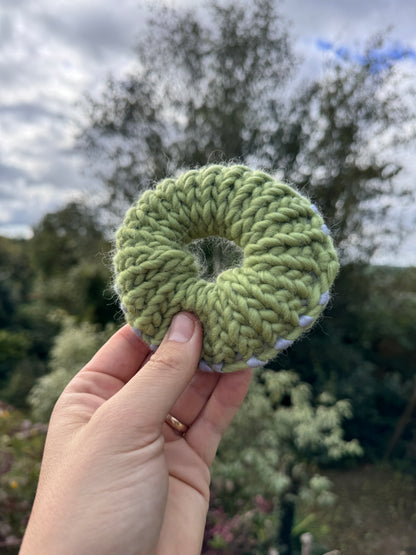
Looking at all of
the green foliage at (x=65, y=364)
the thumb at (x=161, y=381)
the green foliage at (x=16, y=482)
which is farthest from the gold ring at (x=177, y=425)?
the green foliage at (x=65, y=364)

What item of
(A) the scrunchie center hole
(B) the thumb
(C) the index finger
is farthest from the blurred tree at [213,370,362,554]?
(B) the thumb

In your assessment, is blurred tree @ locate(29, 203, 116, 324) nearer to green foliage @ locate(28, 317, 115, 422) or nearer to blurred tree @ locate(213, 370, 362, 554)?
green foliage @ locate(28, 317, 115, 422)

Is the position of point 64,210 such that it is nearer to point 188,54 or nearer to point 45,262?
point 45,262

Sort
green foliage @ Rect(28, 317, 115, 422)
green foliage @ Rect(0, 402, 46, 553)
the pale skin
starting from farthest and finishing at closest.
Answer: green foliage @ Rect(28, 317, 115, 422) < green foliage @ Rect(0, 402, 46, 553) < the pale skin

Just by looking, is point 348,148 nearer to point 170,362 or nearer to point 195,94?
point 195,94

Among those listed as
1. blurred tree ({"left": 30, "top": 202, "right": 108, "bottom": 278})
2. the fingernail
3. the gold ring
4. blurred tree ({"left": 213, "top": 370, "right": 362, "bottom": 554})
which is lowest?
blurred tree ({"left": 213, "top": 370, "right": 362, "bottom": 554})

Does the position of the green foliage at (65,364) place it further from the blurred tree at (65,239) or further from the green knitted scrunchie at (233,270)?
the green knitted scrunchie at (233,270)

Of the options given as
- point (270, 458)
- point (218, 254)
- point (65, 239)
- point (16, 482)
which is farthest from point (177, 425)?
point (65, 239)
